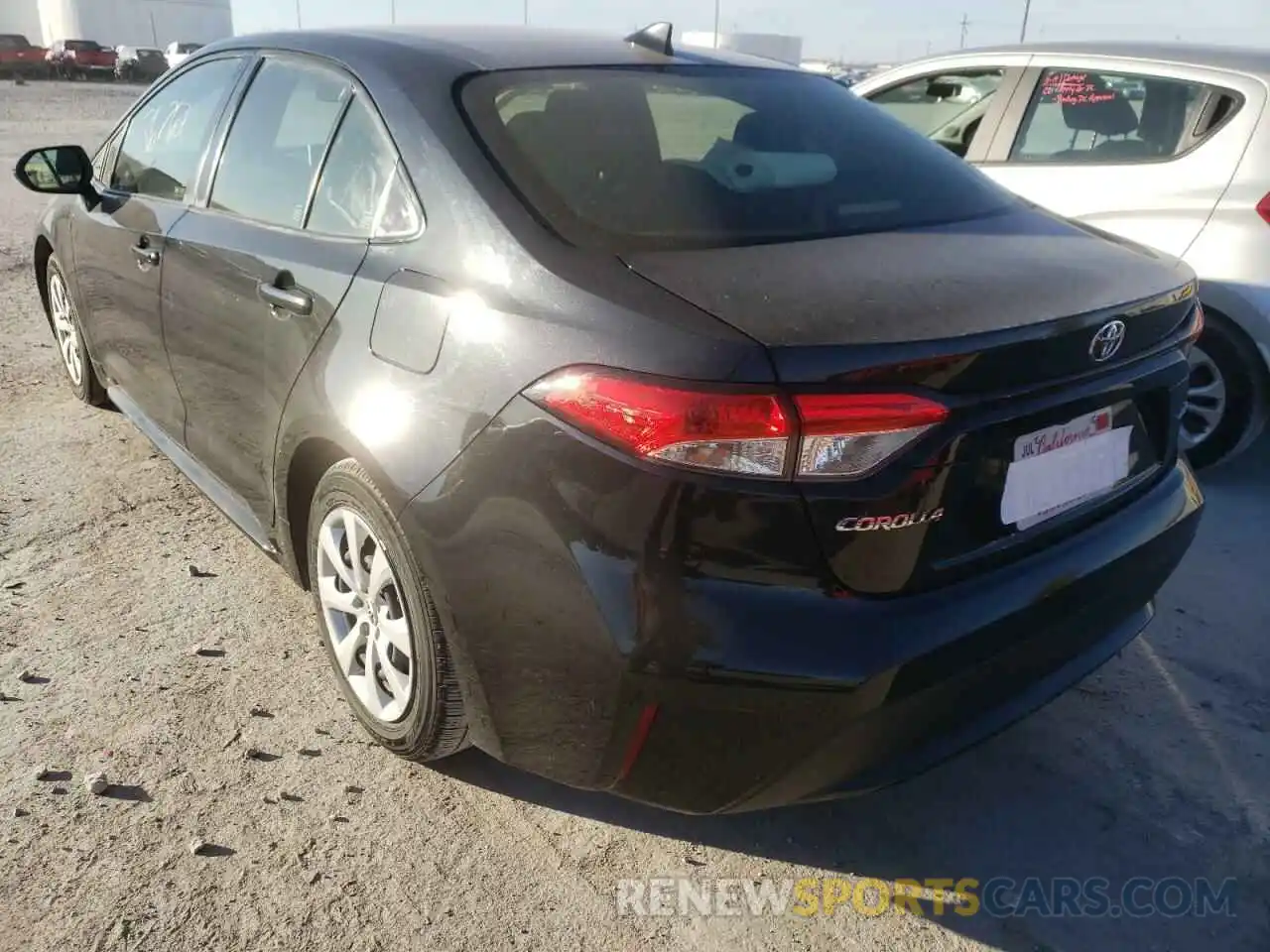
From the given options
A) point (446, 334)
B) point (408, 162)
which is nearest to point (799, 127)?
point (408, 162)

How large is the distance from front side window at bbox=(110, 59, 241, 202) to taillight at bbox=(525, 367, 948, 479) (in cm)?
215

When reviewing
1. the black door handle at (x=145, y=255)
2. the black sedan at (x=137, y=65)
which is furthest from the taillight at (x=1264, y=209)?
the black sedan at (x=137, y=65)

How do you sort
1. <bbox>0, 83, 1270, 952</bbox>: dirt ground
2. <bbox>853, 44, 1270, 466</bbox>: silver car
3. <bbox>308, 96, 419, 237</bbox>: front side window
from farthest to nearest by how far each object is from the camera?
<bbox>853, 44, 1270, 466</bbox>: silver car
<bbox>308, 96, 419, 237</bbox>: front side window
<bbox>0, 83, 1270, 952</bbox>: dirt ground

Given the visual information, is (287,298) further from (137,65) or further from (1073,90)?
(137,65)

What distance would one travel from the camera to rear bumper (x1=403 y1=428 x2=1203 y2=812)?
1729 mm

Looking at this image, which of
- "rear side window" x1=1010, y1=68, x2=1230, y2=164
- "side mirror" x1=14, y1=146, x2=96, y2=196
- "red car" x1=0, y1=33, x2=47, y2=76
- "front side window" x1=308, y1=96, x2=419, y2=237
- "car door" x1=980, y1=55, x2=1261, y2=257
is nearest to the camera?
"front side window" x1=308, y1=96, x2=419, y2=237

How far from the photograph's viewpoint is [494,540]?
1904mm

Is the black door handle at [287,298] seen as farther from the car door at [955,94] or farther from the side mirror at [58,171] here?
the car door at [955,94]

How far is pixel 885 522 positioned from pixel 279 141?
6.62 feet

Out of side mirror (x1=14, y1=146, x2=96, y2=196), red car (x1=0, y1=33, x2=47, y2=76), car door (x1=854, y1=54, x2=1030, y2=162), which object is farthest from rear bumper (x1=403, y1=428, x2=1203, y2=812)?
red car (x1=0, y1=33, x2=47, y2=76)

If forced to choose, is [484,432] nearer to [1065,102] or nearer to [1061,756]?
[1061,756]

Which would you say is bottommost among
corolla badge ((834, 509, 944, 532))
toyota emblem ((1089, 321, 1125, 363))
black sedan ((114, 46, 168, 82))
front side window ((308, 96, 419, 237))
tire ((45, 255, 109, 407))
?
black sedan ((114, 46, 168, 82))

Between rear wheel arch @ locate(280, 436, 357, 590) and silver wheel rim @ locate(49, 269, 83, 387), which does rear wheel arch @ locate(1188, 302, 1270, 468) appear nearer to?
rear wheel arch @ locate(280, 436, 357, 590)

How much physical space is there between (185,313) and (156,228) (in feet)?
1.37
